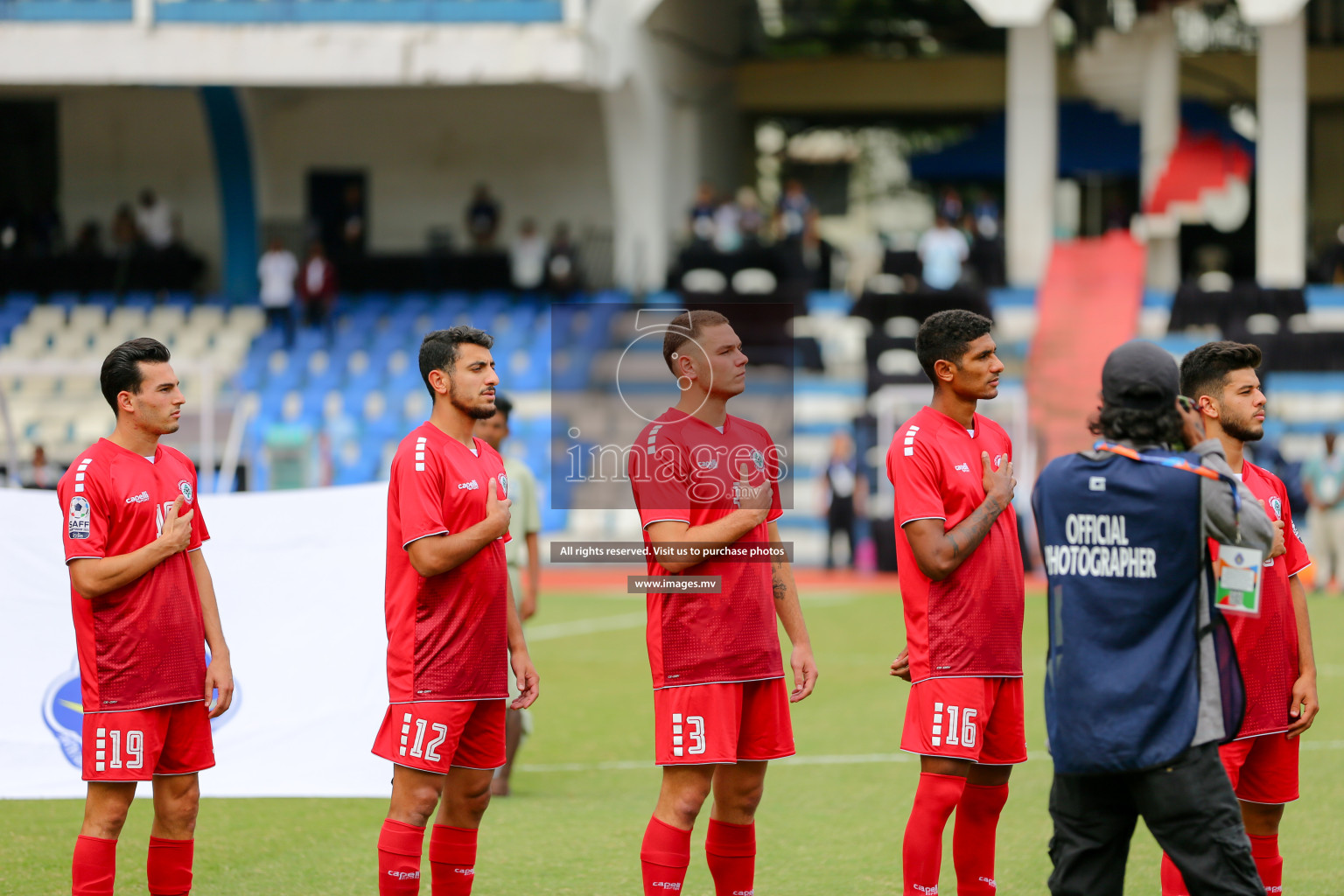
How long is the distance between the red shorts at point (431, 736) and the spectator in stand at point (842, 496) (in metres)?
15.1

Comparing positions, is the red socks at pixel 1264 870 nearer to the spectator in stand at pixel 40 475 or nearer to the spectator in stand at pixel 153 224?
the spectator in stand at pixel 40 475

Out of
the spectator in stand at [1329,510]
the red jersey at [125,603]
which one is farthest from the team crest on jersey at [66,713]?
the spectator in stand at [1329,510]

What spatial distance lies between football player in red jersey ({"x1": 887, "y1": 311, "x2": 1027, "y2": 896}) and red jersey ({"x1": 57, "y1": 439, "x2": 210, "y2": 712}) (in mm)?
2485

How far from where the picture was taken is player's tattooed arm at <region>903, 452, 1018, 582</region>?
525 cm

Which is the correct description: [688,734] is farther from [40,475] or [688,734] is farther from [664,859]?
[40,475]

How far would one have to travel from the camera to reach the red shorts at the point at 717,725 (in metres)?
5.28

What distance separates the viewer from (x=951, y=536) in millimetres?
5266

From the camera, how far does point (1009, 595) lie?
215 inches

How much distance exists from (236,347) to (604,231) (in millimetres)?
6945

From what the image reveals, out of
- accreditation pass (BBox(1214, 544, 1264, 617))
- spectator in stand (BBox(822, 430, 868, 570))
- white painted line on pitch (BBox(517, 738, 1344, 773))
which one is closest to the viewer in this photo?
accreditation pass (BBox(1214, 544, 1264, 617))

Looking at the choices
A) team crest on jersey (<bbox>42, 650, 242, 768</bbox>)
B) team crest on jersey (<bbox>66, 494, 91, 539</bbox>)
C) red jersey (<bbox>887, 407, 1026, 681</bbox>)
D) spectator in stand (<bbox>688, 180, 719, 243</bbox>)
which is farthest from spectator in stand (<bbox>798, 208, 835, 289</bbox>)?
team crest on jersey (<bbox>66, 494, 91, 539</bbox>)

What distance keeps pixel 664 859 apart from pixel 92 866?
1890 mm

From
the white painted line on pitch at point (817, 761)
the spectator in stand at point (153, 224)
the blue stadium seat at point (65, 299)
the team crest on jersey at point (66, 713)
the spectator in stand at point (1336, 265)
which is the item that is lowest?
the white painted line on pitch at point (817, 761)

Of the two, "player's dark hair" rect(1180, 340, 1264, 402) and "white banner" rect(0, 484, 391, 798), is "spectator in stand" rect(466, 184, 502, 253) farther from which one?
"player's dark hair" rect(1180, 340, 1264, 402)
